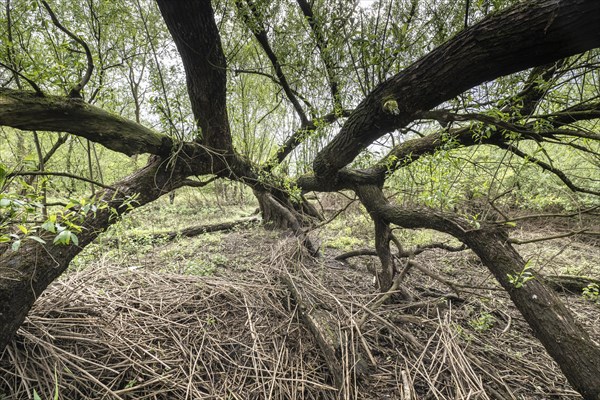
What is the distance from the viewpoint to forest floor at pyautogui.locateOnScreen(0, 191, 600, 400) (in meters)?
1.47

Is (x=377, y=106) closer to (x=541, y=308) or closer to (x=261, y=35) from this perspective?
(x=541, y=308)

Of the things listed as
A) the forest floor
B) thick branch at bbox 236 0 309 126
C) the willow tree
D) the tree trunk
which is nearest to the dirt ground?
the forest floor

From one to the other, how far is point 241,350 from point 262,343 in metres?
0.16

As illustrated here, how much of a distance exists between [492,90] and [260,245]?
3562 millimetres

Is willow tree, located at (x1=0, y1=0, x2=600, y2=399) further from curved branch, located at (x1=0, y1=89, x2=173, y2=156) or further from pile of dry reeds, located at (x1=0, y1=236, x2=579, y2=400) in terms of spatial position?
pile of dry reeds, located at (x1=0, y1=236, x2=579, y2=400)

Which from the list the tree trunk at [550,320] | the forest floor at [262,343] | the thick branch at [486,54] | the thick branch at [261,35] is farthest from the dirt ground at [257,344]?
the thick branch at [261,35]

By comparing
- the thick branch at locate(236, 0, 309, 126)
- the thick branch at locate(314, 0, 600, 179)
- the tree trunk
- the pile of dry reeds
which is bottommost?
the pile of dry reeds

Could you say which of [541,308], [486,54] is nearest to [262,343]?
[541,308]

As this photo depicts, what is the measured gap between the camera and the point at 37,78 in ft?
5.96

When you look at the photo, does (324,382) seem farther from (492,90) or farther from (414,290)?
(492,90)

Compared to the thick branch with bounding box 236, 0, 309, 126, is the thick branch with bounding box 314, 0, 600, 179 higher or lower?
lower

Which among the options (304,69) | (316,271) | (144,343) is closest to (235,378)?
(144,343)

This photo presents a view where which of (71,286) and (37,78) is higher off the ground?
(37,78)

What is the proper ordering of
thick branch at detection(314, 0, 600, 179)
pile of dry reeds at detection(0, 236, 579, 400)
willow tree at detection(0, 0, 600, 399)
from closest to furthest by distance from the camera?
thick branch at detection(314, 0, 600, 179), willow tree at detection(0, 0, 600, 399), pile of dry reeds at detection(0, 236, 579, 400)
